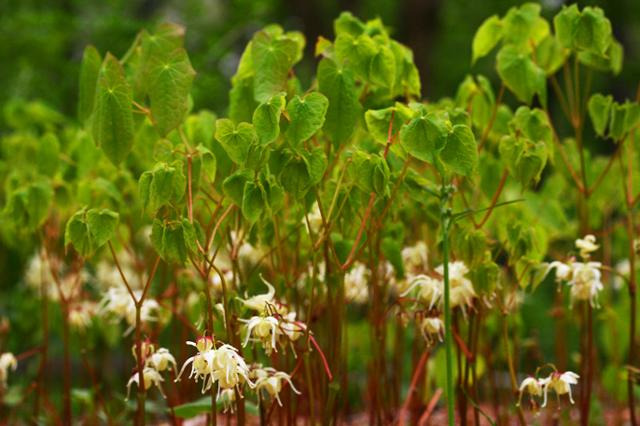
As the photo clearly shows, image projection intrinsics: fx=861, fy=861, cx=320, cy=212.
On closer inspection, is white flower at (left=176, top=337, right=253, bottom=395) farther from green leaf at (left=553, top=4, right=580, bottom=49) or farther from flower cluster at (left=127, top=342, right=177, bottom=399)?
green leaf at (left=553, top=4, right=580, bottom=49)

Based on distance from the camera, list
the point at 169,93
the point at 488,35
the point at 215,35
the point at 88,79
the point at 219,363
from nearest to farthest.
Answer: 1. the point at 219,363
2. the point at 169,93
3. the point at 88,79
4. the point at 488,35
5. the point at 215,35

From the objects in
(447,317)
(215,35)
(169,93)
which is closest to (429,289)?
(447,317)

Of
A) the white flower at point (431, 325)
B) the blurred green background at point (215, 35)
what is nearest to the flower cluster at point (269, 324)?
the white flower at point (431, 325)

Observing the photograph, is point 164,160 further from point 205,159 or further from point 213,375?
point 213,375

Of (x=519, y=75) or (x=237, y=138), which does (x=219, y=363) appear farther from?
(x=519, y=75)

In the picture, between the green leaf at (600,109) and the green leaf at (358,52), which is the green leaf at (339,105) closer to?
the green leaf at (358,52)

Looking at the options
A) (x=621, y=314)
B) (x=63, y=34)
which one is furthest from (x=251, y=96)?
(x=63, y=34)

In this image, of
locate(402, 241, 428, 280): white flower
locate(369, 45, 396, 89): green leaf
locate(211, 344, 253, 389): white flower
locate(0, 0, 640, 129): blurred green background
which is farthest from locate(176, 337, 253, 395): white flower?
locate(0, 0, 640, 129): blurred green background
